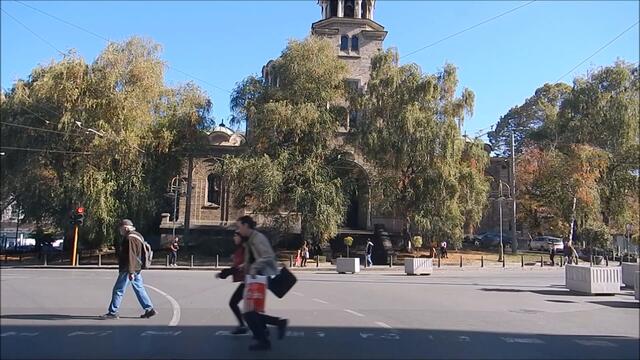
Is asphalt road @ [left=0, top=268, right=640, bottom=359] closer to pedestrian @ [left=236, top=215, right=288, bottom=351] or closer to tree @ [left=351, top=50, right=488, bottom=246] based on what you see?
pedestrian @ [left=236, top=215, right=288, bottom=351]

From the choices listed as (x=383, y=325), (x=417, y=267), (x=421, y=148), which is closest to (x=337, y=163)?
(x=421, y=148)

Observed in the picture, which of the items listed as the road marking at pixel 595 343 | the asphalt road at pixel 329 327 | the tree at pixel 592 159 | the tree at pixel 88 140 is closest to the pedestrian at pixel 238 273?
the asphalt road at pixel 329 327

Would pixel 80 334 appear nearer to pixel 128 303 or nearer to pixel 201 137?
pixel 128 303

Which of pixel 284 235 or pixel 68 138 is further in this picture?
pixel 284 235

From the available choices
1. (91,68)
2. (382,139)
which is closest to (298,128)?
(382,139)

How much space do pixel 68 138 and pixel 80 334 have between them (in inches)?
1202

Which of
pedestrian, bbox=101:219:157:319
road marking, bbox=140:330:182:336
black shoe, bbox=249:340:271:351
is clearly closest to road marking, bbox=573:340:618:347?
black shoe, bbox=249:340:271:351

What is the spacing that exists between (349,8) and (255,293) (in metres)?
49.9

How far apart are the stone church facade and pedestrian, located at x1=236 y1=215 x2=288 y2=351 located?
32.0 meters

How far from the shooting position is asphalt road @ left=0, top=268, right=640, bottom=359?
8391 millimetres

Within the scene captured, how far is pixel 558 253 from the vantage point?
5094 centimetres

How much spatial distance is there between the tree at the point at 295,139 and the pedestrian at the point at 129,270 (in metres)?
25.5

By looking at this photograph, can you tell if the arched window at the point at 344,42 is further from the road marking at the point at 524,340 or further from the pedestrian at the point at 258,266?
the pedestrian at the point at 258,266

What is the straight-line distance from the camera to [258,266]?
27.5 feet
